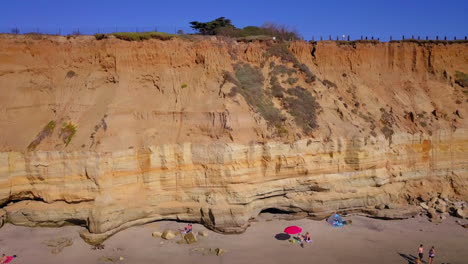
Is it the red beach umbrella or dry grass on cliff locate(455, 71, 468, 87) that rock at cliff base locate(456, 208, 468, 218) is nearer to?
the red beach umbrella

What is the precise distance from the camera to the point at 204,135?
1878cm

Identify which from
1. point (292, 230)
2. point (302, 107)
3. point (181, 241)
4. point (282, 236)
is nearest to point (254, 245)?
point (282, 236)

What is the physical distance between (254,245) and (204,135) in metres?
5.73

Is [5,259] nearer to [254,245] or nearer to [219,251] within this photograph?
[219,251]

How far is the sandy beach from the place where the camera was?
15.7m

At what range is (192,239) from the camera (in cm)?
1697

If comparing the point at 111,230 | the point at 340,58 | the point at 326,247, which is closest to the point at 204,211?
the point at 111,230

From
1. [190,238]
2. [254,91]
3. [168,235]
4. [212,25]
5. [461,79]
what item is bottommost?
[190,238]

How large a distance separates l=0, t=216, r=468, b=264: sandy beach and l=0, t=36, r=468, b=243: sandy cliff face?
25.3 inches

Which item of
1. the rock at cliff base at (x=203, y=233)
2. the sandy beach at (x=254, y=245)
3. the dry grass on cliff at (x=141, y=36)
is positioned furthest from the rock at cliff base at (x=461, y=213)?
the dry grass on cliff at (x=141, y=36)

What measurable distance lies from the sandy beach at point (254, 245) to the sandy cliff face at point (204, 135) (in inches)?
25.3

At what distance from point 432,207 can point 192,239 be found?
43.5ft

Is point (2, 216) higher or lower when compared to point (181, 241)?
higher

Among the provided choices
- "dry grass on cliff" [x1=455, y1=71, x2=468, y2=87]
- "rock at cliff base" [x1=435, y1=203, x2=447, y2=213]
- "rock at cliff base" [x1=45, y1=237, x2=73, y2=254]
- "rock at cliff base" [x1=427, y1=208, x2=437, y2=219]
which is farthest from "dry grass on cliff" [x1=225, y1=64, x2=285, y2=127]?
"dry grass on cliff" [x1=455, y1=71, x2=468, y2=87]
